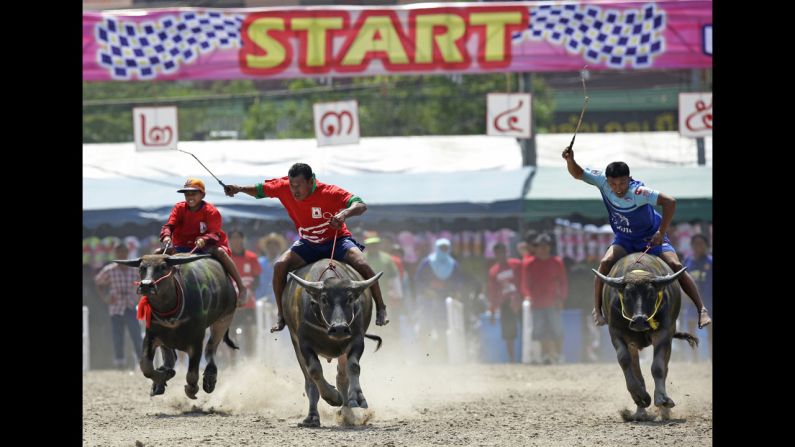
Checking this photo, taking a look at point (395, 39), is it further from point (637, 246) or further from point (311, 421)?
point (311, 421)

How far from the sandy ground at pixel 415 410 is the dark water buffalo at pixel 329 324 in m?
0.37

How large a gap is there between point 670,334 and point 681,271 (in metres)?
0.68

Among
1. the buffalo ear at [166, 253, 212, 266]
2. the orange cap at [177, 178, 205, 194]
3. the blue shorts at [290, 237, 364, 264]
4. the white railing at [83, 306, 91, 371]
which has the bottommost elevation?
the white railing at [83, 306, 91, 371]

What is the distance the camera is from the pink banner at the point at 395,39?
80.0 ft

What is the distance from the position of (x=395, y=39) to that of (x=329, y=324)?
13.0 metres

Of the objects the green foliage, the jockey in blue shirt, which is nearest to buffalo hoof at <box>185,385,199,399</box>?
the jockey in blue shirt

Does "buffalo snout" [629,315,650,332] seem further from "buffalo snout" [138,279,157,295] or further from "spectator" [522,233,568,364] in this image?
"spectator" [522,233,568,364]

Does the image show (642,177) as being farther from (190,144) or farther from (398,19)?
(190,144)

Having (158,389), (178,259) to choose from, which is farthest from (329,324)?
(158,389)

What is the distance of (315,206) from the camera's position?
13.4 meters

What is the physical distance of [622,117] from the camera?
41781 mm

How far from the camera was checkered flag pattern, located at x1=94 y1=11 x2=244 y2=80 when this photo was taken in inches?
971

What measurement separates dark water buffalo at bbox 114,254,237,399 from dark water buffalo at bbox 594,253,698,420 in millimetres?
4489

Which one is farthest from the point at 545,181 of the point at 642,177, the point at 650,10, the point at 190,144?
the point at 190,144
